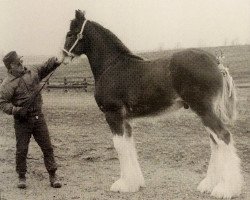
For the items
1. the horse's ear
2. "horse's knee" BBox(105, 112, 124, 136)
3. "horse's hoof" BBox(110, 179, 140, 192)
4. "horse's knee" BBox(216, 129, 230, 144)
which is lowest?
"horse's hoof" BBox(110, 179, 140, 192)

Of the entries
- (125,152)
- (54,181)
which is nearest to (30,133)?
(54,181)

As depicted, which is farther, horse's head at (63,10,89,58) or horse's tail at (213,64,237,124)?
horse's head at (63,10,89,58)

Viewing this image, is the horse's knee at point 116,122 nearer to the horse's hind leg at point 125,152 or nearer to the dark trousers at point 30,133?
the horse's hind leg at point 125,152

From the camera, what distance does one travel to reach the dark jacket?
634 cm

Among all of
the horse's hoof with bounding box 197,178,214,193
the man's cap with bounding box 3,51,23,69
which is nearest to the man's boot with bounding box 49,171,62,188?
the man's cap with bounding box 3,51,23,69

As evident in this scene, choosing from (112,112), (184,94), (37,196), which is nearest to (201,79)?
(184,94)

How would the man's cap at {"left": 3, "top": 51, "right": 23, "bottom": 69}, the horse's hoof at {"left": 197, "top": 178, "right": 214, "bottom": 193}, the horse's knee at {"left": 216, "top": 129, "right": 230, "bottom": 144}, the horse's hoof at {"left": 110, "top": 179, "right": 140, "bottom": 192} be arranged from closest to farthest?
the horse's knee at {"left": 216, "top": 129, "right": 230, "bottom": 144} → the horse's hoof at {"left": 197, "top": 178, "right": 214, "bottom": 193} → the horse's hoof at {"left": 110, "top": 179, "right": 140, "bottom": 192} → the man's cap at {"left": 3, "top": 51, "right": 23, "bottom": 69}

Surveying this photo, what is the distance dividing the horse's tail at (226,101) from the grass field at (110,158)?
728 mm

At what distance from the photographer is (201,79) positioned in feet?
18.3

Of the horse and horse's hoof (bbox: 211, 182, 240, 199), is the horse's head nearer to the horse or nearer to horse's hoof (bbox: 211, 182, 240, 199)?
the horse

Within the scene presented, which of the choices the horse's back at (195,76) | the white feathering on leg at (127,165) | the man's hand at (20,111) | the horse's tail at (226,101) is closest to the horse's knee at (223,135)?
the horse's tail at (226,101)

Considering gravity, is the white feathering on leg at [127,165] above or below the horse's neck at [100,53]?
below

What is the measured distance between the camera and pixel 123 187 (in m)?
6.08

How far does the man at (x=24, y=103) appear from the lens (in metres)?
6.35
